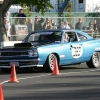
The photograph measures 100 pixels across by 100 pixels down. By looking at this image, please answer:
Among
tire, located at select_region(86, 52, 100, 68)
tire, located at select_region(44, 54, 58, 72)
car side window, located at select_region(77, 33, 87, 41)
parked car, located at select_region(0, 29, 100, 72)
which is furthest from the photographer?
tire, located at select_region(86, 52, 100, 68)

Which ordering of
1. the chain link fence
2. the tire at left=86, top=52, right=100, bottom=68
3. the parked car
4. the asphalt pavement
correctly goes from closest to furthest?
the asphalt pavement
the parked car
the tire at left=86, top=52, right=100, bottom=68
the chain link fence

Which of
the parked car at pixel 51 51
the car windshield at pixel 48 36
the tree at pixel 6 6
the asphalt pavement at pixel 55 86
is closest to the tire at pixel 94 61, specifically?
the parked car at pixel 51 51

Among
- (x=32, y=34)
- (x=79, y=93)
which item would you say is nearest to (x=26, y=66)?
(x=32, y=34)

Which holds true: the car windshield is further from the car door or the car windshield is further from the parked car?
the car door

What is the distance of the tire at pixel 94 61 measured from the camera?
1967 centimetres

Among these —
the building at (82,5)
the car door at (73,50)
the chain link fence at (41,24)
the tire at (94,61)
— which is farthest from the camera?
the building at (82,5)

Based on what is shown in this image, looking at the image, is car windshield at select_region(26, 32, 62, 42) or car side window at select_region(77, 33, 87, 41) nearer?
car windshield at select_region(26, 32, 62, 42)

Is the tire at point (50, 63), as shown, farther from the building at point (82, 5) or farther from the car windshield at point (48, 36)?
the building at point (82, 5)

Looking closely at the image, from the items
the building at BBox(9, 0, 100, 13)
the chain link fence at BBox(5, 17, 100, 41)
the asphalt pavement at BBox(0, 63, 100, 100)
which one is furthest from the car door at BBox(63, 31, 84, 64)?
the building at BBox(9, 0, 100, 13)

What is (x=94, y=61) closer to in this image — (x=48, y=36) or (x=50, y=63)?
(x=48, y=36)

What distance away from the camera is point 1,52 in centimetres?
1816

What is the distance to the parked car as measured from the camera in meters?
17.8

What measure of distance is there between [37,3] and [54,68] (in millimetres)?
13783

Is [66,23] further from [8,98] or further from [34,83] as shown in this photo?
[8,98]
